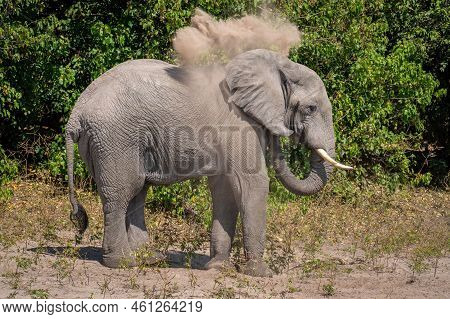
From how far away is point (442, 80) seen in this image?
14422mm

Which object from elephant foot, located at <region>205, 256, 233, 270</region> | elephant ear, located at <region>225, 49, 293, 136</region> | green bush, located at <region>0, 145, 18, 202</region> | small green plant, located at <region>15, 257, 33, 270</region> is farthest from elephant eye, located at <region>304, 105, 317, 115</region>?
green bush, located at <region>0, 145, 18, 202</region>

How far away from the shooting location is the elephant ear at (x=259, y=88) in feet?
25.9

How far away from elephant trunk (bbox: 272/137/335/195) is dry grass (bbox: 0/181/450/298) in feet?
2.43

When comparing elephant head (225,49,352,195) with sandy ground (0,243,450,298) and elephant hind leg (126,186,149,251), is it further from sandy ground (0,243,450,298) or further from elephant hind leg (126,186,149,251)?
elephant hind leg (126,186,149,251)

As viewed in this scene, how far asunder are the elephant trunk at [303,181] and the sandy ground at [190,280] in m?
0.76

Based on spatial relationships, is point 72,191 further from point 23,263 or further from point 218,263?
point 218,263

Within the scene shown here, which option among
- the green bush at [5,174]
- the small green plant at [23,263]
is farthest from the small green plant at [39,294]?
the green bush at [5,174]

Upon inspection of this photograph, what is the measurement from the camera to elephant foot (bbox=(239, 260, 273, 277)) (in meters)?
7.95

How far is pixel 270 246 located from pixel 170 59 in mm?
3295

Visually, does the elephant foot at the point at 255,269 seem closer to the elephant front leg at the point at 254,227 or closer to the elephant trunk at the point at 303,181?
the elephant front leg at the point at 254,227

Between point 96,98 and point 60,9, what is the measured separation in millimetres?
5039

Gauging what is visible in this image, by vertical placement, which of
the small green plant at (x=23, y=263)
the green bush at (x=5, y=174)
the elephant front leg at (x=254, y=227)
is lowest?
the green bush at (x=5, y=174)

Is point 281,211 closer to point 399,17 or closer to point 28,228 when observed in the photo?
point 28,228
